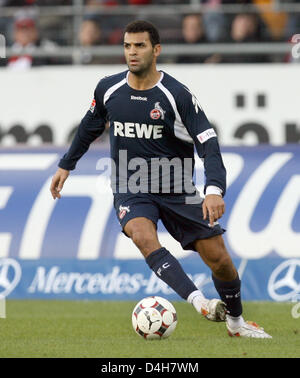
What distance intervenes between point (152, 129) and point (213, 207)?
107 cm

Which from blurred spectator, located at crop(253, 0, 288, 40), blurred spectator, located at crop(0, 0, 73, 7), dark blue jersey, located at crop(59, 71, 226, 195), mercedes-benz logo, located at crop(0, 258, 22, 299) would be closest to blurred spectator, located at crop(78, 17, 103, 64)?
blurred spectator, located at crop(0, 0, 73, 7)

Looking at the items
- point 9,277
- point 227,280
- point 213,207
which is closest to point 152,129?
point 213,207

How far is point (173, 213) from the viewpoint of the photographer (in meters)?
8.84

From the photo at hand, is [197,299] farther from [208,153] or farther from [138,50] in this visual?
[138,50]

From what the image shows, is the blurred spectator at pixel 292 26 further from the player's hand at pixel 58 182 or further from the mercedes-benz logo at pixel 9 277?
the player's hand at pixel 58 182

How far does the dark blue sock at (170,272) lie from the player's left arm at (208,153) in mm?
502

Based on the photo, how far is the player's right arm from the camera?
9250mm

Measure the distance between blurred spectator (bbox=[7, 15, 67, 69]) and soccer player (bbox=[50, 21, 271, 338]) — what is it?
7125mm

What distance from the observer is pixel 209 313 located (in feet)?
26.9

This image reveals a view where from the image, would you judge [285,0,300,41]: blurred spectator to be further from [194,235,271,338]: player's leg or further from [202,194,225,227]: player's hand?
[202,194,225,227]: player's hand

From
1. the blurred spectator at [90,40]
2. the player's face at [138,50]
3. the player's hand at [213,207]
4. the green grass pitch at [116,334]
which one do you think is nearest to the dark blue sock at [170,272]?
the green grass pitch at [116,334]

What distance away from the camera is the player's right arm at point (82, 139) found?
30.3 feet

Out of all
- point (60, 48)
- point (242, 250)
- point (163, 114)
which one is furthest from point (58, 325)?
point (60, 48)

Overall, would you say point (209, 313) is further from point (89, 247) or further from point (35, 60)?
point (35, 60)
